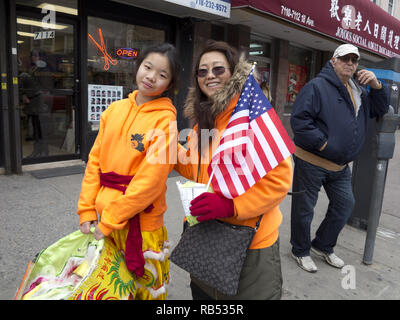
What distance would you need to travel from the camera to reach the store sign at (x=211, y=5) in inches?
209

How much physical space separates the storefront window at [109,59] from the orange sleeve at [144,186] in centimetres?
460

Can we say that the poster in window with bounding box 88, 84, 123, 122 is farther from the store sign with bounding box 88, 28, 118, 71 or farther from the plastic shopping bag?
the plastic shopping bag

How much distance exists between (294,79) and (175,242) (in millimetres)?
8408

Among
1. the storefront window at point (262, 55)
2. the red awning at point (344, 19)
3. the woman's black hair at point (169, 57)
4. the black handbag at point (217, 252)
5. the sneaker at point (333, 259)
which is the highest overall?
the red awning at point (344, 19)

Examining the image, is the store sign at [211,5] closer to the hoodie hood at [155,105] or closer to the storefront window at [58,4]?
the storefront window at [58,4]

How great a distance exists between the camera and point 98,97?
241 inches

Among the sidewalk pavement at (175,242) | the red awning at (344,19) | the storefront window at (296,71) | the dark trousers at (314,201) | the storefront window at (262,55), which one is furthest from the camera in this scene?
the storefront window at (296,71)

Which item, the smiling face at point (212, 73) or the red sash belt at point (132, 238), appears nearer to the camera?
the smiling face at point (212, 73)

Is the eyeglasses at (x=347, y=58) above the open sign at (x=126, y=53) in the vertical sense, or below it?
below

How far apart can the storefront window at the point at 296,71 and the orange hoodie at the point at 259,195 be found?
9.06m

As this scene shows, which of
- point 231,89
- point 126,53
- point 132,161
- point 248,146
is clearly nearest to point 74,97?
point 126,53

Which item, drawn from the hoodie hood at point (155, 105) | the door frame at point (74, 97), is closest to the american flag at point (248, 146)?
the hoodie hood at point (155, 105)

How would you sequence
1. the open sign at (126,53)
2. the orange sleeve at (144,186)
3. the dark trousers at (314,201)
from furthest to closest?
the open sign at (126,53) < the dark trousers at (314,201) < the orange sleeve at (144,186)

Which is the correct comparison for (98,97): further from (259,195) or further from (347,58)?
(259,195)
